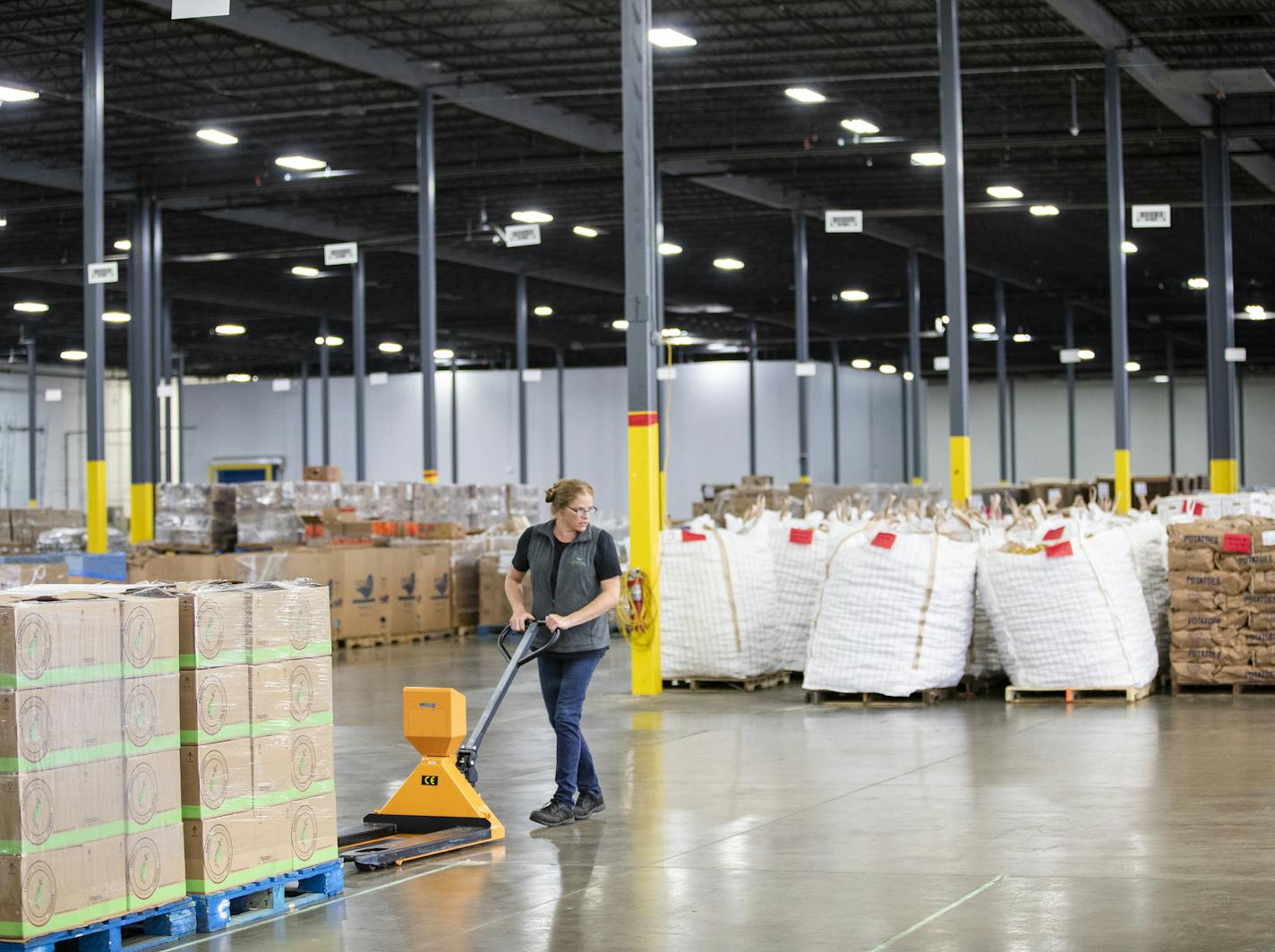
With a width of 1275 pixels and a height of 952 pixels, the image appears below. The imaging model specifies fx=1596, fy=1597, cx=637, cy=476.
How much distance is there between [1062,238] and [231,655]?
2901cm

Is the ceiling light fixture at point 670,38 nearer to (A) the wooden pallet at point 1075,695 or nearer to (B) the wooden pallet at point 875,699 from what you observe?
(B) the wooden pallet at point 875,699

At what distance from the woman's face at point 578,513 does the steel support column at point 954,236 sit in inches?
341

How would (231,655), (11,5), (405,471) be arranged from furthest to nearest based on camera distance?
(405,471) → (11,5) → (231,655)

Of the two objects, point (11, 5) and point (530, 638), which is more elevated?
point (11, 5)

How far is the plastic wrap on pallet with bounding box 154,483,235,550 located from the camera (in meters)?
18.5

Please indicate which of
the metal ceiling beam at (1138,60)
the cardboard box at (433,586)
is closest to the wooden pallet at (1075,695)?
the cardboard box at (433,586)

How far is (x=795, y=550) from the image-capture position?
1260 cm

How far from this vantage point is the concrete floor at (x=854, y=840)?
5184 mm

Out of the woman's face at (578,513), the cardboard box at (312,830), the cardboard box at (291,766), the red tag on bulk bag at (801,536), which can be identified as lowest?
the cardboard box at (312,830)

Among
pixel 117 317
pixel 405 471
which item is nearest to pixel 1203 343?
pixel 405 471

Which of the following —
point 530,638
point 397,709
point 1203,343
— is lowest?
point 397,709

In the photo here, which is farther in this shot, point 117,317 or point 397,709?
point 117,317

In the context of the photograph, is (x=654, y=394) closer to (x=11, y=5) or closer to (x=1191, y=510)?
(x=1191, y=510)

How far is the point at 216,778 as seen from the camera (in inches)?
209
